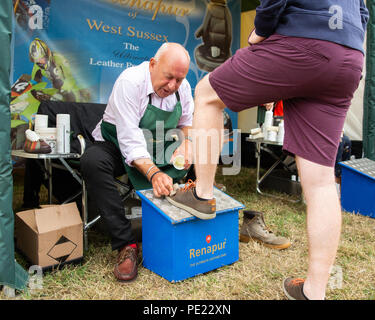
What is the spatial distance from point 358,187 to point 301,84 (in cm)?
201

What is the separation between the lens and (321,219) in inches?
46.7

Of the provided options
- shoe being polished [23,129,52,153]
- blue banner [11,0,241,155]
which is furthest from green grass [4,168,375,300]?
blue banner [11,0,241,155]

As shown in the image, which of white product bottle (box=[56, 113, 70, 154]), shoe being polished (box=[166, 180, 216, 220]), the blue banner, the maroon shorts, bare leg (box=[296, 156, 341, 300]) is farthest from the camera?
the blue banner

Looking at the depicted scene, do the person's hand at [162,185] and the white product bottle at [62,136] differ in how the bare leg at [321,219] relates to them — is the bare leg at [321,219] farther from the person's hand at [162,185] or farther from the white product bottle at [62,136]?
the white product bottle at [62,136]

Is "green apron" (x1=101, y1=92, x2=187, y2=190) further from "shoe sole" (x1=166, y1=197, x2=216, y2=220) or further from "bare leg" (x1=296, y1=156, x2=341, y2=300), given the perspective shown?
"bare leg" (x1=296, y1=156, x2=341, y2=300)

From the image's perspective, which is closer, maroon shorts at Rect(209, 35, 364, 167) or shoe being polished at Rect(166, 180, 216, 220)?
maroon shorts at Rect(209, 35, 364, 167)

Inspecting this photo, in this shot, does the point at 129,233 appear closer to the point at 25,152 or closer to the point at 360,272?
the point at 25,152

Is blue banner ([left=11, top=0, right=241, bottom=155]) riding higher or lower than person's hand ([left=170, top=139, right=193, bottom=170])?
higher

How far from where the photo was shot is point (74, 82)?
3.89 m

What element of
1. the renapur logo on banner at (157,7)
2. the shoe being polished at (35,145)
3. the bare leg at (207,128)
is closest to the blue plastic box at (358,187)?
the bare leg at (207,128)

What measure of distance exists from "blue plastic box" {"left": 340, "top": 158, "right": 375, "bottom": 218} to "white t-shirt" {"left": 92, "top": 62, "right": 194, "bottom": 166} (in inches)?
65.4

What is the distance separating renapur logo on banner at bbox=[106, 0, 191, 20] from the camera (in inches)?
168
